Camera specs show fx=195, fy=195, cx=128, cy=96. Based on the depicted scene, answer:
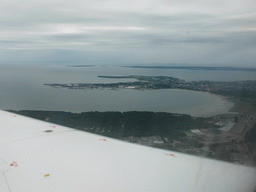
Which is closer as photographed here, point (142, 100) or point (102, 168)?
point (102, 168)

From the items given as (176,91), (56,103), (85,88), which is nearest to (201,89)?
(176,91)

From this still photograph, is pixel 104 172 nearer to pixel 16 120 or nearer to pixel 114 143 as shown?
pixel 114 143

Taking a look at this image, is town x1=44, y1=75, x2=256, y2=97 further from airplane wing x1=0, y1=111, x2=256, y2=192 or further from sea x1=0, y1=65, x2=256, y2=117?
airplane wing x1=0, y1=111, x2=256, y2=192

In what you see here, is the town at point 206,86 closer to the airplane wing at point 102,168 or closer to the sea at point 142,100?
the sea at point 142,100

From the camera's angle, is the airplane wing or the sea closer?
the airplane wing

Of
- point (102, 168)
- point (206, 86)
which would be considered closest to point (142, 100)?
point (206, 86)

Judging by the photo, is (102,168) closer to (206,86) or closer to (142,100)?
(206,86)

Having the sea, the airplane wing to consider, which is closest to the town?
the sea

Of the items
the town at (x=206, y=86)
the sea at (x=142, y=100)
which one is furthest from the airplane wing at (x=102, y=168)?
the sea at (x=142, y=100)

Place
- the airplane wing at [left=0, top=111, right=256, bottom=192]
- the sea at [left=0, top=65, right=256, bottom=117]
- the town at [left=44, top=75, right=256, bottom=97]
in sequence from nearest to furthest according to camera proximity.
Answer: the airplane wing at [left=0, top=111, right=256, bottom=192], the town at [left=44, top=75, right=256, bottom=97], the sea at [left=0, top=65, right=256, bottom=117]
